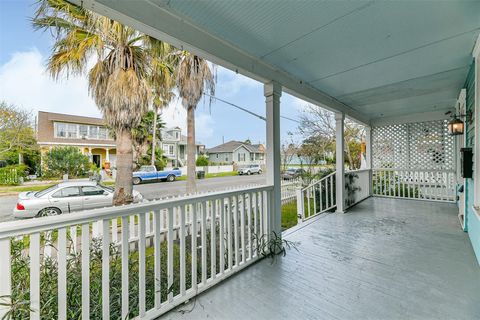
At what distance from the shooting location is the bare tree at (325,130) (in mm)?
9805

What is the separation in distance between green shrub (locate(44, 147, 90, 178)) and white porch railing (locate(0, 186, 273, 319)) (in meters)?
1.02

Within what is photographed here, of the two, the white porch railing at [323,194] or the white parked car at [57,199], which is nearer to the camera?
the white parked car at [57,199]

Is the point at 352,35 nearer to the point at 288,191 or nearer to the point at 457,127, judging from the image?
the point at 457,127

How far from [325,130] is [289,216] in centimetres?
548

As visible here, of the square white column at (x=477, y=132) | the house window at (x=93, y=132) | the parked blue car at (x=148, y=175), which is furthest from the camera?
the parked blue car at (x=148, y=175)

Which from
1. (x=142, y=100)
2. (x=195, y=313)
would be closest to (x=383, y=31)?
(x=195, y=313)

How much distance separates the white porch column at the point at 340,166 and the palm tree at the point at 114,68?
413cm

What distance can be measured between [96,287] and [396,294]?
267 centimetres

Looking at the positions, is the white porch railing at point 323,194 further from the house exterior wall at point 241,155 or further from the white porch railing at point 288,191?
the house exterior wall at point 241,155

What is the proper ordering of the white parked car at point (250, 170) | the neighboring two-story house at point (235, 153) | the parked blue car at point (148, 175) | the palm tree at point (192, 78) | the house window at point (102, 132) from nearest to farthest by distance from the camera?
1. the house window at point (102, 132)
2. the palm tree at point (192, 78)
3. the parked blue car at point (148, 175)
4. the white parked car at point (250, 170)
5. the neighboring two-story house at point (235, 153)

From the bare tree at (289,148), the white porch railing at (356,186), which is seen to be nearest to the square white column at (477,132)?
the white porch railing at (356,186)

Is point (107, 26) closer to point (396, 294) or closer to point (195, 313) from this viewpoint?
point (195, 313)

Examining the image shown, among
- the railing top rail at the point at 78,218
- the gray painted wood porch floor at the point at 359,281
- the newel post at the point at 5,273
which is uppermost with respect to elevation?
the railing top rail at the point at 78,218

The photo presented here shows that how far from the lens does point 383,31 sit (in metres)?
2.16
